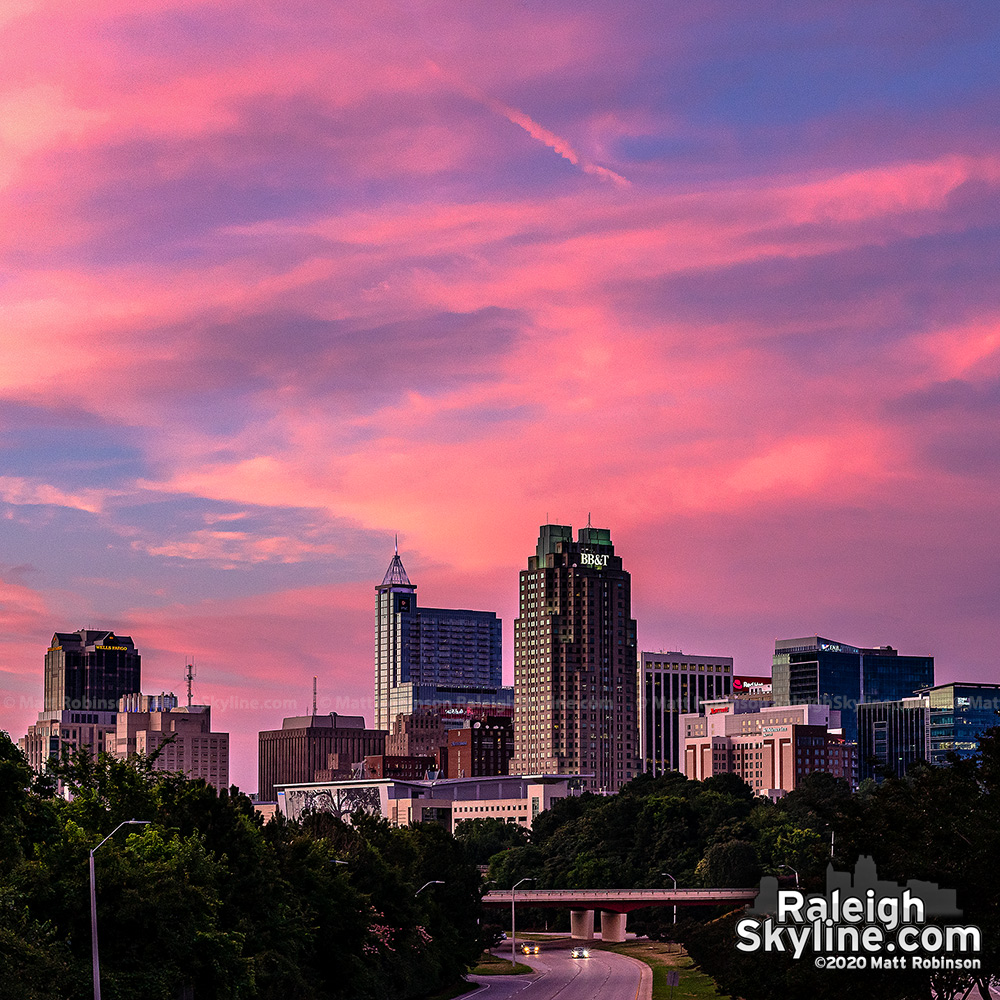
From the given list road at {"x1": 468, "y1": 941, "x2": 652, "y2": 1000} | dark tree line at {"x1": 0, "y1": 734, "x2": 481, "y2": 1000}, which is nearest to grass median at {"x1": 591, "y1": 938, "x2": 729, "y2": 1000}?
road at {"x1": 468, "y1": 941, "x2": 652, "y2": 1000}

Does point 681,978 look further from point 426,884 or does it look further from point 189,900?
point 189,900

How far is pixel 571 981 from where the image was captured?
482ft

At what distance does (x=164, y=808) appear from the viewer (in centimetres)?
8725

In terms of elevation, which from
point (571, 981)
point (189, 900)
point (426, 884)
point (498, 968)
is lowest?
point (498, 968)

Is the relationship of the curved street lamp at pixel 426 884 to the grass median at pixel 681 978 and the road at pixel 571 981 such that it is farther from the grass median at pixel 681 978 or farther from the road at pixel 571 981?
the grass median at pixel 681 978

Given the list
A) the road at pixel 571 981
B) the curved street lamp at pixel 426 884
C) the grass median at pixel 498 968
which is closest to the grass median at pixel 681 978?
the road at pixel 571 981

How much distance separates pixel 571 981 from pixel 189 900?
Answer: 84.4 metres

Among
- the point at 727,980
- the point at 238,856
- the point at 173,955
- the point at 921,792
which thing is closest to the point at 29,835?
the point at 173,955

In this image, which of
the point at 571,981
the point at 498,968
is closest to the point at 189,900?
the point at 571,981

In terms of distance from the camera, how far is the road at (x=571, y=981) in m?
128

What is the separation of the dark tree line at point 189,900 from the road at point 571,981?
899cm

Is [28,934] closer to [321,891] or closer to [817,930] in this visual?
[817,930]

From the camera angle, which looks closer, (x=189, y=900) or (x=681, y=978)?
(x=189, y=900)

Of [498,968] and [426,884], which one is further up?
[426,884]
